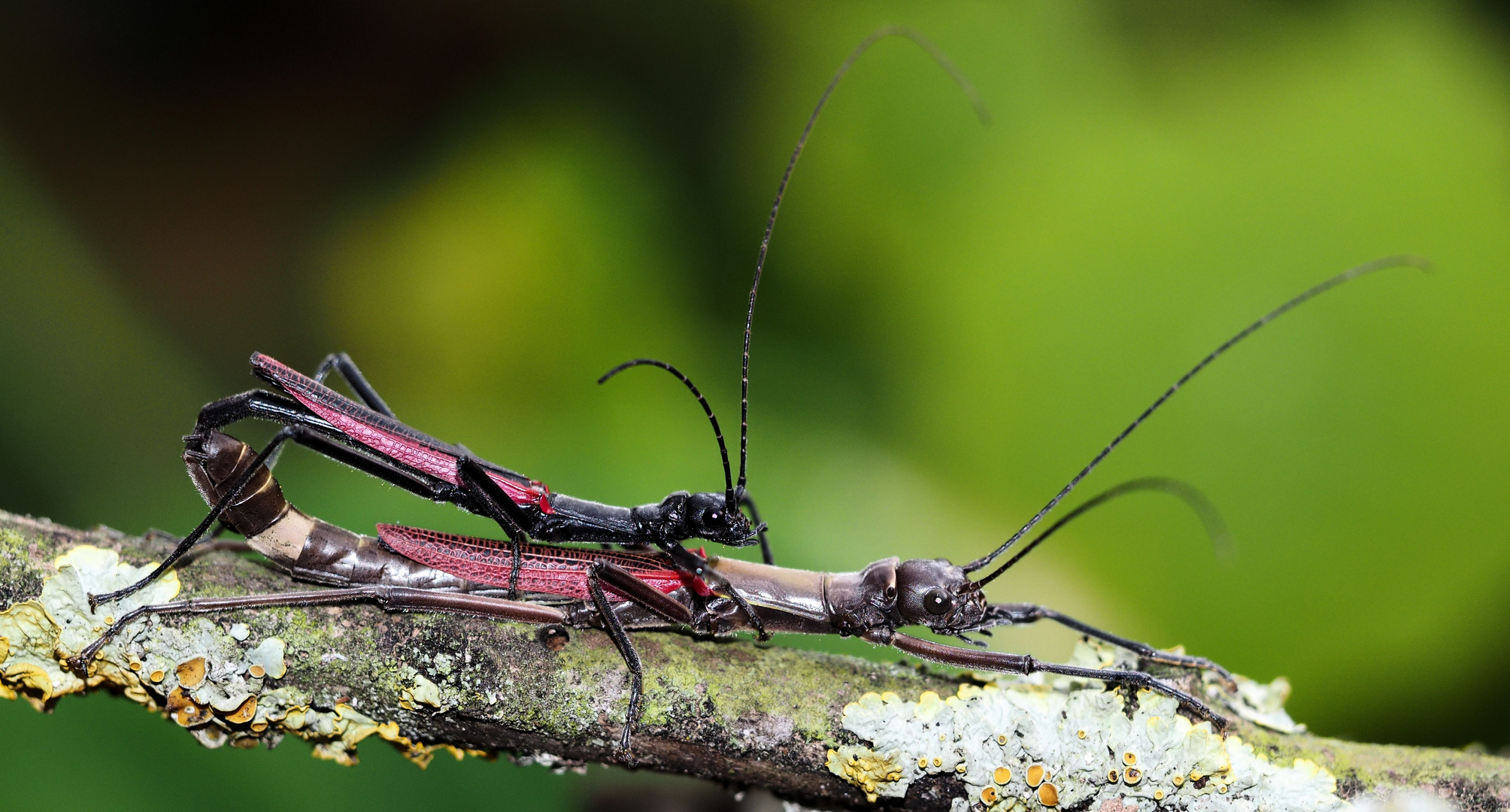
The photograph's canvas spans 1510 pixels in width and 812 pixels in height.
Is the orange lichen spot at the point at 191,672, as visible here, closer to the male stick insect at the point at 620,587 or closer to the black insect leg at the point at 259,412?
the male stick insect at the point at 620,587

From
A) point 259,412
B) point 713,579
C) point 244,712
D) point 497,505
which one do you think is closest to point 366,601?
point 244,712

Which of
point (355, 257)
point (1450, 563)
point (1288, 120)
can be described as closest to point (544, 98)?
point (355, 257)

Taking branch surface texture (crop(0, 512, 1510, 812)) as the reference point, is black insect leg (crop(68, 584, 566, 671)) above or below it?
above

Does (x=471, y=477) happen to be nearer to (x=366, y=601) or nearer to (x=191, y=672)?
(x=366, y=601)

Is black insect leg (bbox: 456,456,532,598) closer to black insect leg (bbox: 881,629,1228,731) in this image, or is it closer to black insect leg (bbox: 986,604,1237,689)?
black insect leg (bbox: 881,629,1228,731)

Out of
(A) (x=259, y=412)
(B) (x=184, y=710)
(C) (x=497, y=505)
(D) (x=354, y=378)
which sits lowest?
(B) (x=184, y=710)

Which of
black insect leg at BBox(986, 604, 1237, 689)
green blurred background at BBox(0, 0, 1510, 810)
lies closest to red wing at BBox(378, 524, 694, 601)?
black insect leg at BBox(986, 604, 1237, 689)

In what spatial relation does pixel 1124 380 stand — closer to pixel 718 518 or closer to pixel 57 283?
pixel 718 518
